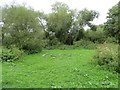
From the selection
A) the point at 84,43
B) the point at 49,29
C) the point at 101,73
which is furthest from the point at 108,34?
the point at 101,73

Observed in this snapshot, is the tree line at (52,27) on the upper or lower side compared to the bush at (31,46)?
upper

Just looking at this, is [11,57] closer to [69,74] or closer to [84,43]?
[69,74]

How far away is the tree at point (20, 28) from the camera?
64.8 ft

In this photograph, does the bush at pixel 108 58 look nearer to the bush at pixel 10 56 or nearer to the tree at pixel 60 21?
the bush at pixel 10 56

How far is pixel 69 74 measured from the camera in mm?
10391

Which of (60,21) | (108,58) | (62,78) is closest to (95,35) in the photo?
(60,21)

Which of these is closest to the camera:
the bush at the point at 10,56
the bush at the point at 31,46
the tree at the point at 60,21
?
the bush at the point at 10,56

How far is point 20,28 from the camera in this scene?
2005 cm

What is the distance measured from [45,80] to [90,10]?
23.8 meters

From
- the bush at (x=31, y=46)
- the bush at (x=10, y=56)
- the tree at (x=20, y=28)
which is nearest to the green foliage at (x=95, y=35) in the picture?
the bush at (x=31, y=46)

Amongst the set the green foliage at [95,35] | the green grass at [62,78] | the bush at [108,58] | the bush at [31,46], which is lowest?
the green grass at [62,78]

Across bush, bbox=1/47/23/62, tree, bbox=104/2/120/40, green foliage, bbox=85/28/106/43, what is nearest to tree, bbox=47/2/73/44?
green foliage, bbox=85/28/106/43

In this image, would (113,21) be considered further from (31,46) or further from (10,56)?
(10,56)

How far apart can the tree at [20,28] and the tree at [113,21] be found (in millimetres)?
6812
